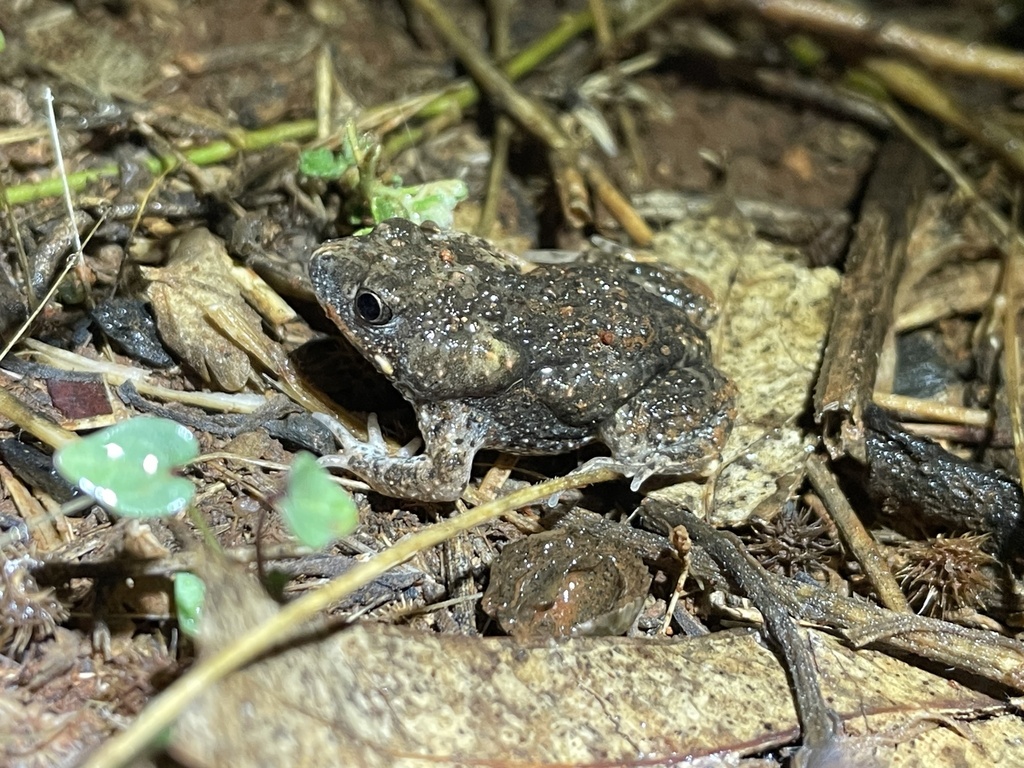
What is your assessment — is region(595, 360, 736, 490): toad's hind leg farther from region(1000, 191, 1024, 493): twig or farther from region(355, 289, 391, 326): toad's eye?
region(1000, 191, 1024, 493): twig

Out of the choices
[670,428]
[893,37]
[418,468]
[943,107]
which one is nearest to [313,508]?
[418,468]

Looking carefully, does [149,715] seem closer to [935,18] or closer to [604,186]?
[604,186]

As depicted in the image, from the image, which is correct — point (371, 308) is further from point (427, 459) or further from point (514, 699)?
point (514, 699)

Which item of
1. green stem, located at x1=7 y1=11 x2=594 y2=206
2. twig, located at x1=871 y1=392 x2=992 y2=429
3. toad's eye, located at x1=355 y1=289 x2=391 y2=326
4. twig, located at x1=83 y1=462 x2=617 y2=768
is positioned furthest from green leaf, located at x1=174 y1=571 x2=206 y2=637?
twig, located at x1=871 y1=392 x2=992 y2=429

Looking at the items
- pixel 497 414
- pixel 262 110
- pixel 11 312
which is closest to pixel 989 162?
pixel 497 414

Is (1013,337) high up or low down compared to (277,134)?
down
